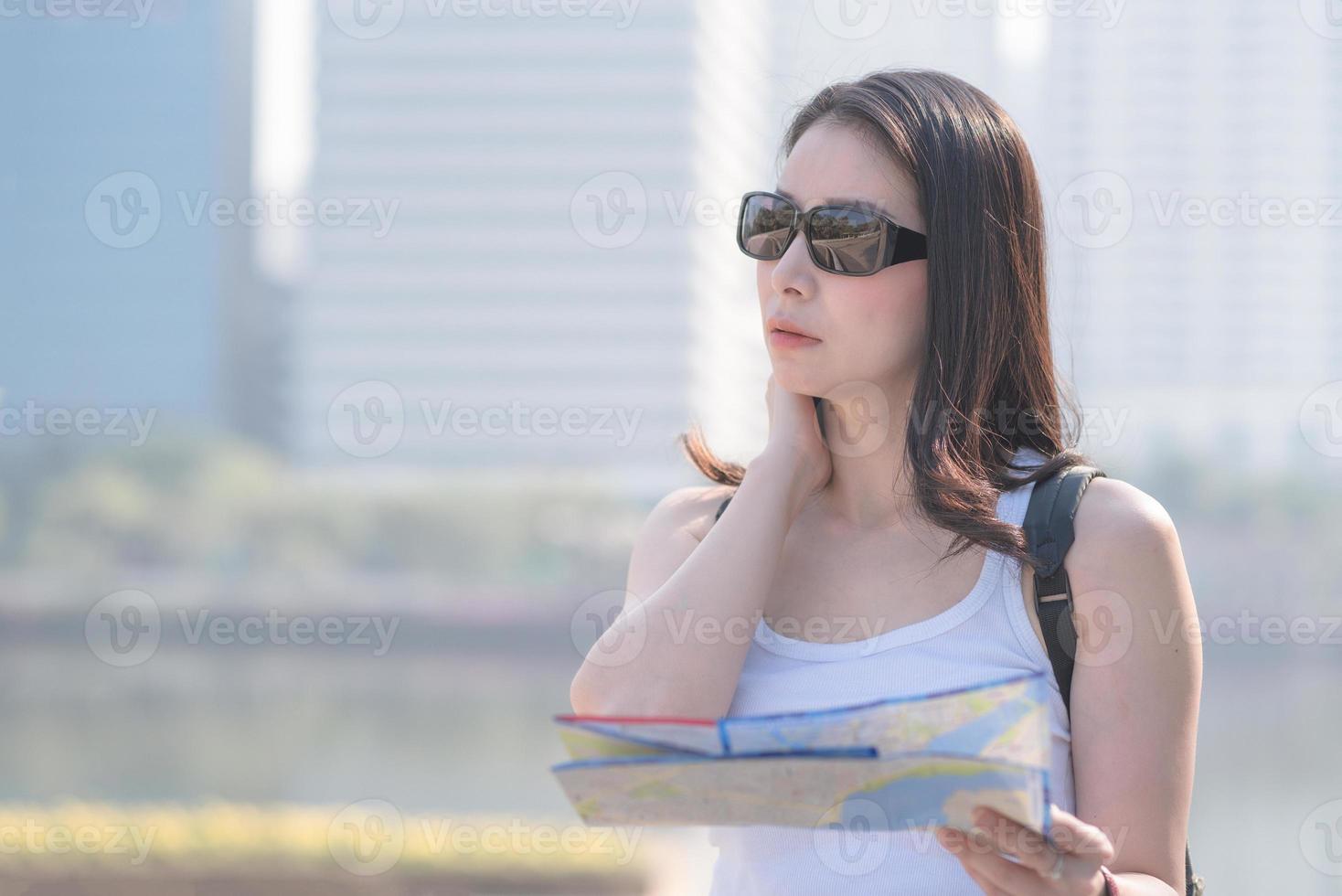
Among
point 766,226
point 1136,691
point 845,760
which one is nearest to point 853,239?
point 766,226

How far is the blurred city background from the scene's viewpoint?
2062 centimetres

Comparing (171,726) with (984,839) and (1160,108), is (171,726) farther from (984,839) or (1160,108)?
(1160,108)

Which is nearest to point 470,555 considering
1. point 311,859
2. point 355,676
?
point 355,676

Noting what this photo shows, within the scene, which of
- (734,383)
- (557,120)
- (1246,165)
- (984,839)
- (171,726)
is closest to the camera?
(984,839)

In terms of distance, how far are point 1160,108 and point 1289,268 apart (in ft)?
18.3

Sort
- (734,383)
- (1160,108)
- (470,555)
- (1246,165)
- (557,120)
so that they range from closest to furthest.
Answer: (1160,108), (1246,165), (470,555), (734,383), (557,120)

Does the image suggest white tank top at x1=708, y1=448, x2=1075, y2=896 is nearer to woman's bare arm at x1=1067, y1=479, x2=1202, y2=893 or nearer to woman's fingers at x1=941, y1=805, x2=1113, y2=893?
woman's bare arm at x1=1067, y1=479, x2=1202, y2=893

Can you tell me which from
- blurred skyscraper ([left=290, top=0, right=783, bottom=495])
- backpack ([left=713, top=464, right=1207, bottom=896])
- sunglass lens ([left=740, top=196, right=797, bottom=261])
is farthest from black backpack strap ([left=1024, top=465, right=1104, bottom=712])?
blurred skyscraper ([left=290, top=0, right=783, bottom=495])

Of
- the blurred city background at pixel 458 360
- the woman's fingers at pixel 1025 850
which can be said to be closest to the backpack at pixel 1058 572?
the woman's fingers at pixel 1025 850

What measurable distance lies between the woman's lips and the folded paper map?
0.64 m

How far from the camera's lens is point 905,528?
160cm

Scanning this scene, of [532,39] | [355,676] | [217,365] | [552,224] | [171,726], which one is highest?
[532,39]

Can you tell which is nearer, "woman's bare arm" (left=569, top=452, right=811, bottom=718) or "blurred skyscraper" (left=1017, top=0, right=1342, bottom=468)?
"woman's bare arm" (left=569, top=452, right=811, bottom=718)

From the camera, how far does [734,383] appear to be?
45688 millimetres
